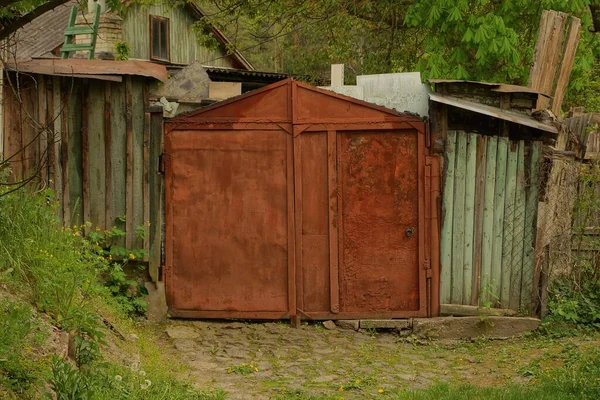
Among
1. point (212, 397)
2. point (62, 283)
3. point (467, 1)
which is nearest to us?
point (212, 397)

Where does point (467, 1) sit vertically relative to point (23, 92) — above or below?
above

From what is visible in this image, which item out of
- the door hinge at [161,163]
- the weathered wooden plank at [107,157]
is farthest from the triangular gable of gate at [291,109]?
the weathered wooden plank at [107,157]

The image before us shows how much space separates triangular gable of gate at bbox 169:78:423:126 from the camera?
9766 millimetres

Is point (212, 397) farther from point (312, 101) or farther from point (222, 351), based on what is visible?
point (312, 101)

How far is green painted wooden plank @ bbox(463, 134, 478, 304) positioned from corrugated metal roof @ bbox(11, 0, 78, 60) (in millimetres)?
11749

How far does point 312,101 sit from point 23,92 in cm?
334

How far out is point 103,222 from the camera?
9773mm

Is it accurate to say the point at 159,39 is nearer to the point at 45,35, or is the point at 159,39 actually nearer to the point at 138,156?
the point at 45,35

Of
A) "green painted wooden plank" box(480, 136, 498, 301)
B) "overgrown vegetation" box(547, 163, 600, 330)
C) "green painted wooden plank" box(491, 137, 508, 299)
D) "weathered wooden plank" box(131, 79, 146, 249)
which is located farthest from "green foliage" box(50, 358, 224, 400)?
"overgrown vegetation" box(547, 163, 600, 330)

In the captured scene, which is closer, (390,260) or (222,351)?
(222,351)

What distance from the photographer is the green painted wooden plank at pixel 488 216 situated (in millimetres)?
9766

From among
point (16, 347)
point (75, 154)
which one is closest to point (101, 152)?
point (75, 154)

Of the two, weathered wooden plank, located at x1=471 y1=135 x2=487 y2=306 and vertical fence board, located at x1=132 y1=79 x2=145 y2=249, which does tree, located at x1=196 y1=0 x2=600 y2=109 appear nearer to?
weathered wooden plank, located at x1=471 y1=135 x2=487 y2=306

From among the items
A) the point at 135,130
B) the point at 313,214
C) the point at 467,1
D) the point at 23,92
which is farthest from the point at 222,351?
the point at 467,1
